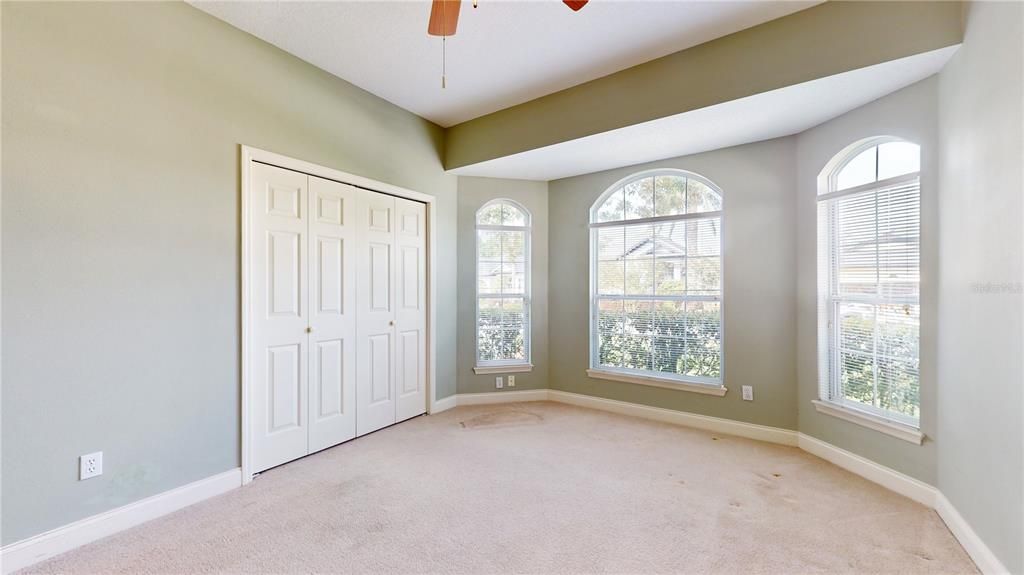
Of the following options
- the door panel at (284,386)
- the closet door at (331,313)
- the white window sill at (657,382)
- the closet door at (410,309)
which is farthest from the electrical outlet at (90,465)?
the white window sill at (657,382)

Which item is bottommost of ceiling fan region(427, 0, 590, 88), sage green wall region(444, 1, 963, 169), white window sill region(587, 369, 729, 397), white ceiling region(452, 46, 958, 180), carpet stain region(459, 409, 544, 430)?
carpet stain region(459, 409, 544, 430)

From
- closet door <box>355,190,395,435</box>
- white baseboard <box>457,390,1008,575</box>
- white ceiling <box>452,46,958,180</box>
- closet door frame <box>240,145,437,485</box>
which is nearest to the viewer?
white baseboard <box>457,390,1008,575</box>

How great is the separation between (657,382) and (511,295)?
1.74 meters

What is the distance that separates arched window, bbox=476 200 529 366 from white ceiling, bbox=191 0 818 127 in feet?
4.84

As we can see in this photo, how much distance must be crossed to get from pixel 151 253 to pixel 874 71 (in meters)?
4.10

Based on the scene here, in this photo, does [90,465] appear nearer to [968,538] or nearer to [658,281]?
[658,281]

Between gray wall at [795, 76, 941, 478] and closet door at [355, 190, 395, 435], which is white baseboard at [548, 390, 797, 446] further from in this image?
closet door at [355, 190, 395, 435]

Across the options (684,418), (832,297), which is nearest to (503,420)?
(684,418)

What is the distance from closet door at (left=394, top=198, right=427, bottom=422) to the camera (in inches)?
151

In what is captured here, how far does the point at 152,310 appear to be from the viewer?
2.26 meters

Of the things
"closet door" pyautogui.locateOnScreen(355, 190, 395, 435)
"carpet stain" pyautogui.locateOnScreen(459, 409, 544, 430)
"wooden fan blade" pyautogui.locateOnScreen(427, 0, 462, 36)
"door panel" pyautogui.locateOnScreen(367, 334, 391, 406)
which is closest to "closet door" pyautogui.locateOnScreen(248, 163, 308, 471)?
"closet door" pyautogui.locateOnScreen(355, 190, 395, 435)

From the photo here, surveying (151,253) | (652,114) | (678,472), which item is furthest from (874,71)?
(151,253)

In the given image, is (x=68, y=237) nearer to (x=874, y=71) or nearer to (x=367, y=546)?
(x=367, y=546)

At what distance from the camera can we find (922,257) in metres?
2.46
